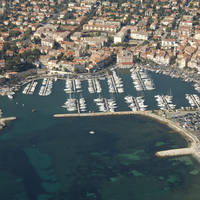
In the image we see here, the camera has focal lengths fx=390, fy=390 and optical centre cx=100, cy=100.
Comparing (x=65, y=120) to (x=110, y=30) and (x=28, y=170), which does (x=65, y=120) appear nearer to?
(x=28, y=170)

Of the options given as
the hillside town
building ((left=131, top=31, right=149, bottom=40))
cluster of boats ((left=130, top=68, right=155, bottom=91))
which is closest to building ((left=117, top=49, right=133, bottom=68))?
the hillside town

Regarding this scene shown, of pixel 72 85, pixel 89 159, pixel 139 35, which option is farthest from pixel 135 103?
pixel 139 35

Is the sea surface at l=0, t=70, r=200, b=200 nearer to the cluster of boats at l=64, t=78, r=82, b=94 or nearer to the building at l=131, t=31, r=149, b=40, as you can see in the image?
the cluster of boats at l=64, t=78, r=82, b=94

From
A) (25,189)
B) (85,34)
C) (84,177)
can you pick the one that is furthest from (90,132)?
(85,34)

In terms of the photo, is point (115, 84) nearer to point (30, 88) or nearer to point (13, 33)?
point (30, 88)

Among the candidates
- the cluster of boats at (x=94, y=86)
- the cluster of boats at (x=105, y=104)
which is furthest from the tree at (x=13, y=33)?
the cluster of boats at (x=105, y=104)

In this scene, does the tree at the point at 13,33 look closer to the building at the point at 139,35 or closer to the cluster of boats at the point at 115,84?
the building at the point at 139,35
